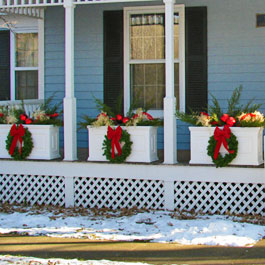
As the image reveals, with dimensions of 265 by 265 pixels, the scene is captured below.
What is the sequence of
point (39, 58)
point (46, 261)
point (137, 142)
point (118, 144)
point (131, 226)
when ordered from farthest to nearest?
point (39, 58), point (137, 142), point (118, 144), point (131, 226), point (46, 261)

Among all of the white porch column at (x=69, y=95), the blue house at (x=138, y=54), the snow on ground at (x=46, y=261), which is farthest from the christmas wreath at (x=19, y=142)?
the snow on ground at (x=46, y=261)

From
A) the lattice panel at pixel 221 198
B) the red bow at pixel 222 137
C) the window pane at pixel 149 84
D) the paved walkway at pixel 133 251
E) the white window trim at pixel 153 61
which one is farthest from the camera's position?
the window pane at pixel 149 84

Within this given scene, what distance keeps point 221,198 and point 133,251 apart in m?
2.57

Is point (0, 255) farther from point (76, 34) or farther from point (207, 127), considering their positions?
point (76, 34)

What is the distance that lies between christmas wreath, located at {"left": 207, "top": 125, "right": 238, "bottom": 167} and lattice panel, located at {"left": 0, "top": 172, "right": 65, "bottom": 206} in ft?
8.04

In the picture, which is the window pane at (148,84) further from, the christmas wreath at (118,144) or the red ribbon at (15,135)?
the red ribbon at (15,135)

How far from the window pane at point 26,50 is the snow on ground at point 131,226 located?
3.51 metres

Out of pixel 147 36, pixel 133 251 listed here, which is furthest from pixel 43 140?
pixel 133 251

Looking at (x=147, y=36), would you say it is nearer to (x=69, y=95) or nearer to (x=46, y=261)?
(x=69, y=95)

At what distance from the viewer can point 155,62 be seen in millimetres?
10516

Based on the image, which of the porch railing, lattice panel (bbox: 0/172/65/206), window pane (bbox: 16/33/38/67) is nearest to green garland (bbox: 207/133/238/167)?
lattice panel (bbox: 0/172/65/206)

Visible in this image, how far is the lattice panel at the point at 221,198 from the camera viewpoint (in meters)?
8.29

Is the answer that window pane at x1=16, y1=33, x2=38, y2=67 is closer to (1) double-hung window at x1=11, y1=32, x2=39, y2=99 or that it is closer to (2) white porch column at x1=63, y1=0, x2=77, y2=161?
(1) double-hung window at x1=11, y1=32, x2=39, y2=99

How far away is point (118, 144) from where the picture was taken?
8625 millimetres
